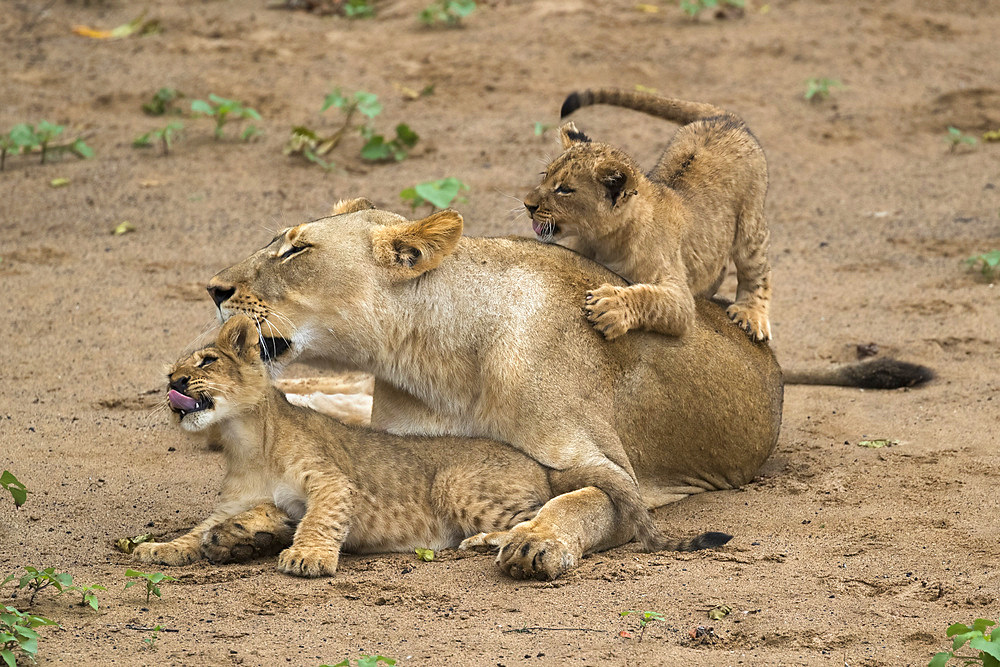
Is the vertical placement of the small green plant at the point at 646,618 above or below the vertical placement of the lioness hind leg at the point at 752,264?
below

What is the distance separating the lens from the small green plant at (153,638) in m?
4.05

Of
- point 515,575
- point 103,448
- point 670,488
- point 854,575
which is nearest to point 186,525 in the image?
point 103,448

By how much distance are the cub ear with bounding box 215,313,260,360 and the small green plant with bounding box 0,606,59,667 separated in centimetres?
130

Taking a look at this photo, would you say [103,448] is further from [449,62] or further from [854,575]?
[449,62]

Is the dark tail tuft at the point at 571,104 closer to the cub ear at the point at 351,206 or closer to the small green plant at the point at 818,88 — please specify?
the cub ear at the point at 351,206

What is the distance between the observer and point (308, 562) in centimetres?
467

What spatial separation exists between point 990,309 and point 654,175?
2589 millimetres

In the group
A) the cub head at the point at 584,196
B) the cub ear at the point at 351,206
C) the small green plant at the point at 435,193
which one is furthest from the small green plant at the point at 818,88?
the cub ear at the point at 351,206

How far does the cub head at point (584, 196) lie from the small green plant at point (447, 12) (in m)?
7.66

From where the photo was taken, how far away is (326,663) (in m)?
3.99

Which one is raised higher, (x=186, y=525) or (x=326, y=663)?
(x=326, y=663)

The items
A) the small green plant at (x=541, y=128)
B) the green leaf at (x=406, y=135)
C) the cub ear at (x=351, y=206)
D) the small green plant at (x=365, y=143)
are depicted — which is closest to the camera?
the cub ear at (x=351, y=206)

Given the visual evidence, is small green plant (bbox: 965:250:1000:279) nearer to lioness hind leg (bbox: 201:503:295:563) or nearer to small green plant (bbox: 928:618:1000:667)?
small green plant (bbox: 928:618:1000:667)

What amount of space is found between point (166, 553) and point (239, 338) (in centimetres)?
81
